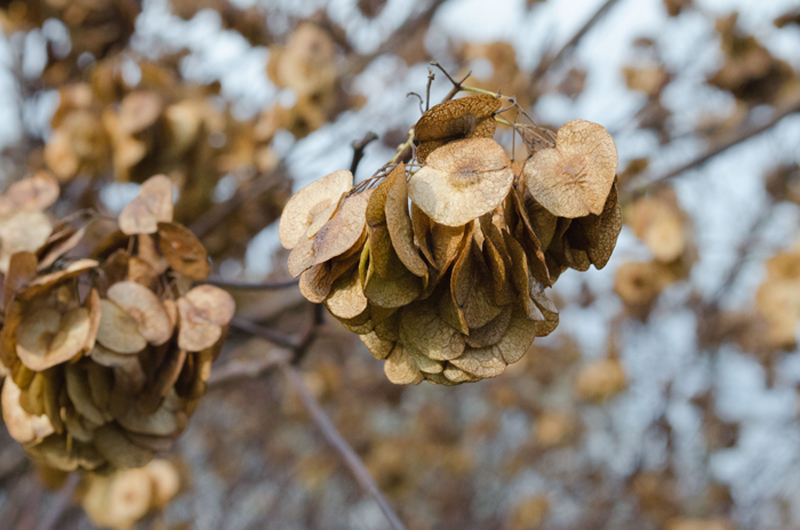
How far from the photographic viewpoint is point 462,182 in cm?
53

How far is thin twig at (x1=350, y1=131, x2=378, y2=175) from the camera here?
2.51 ft

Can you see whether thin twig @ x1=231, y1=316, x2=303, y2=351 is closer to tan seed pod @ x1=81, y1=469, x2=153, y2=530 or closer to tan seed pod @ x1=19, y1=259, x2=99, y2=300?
tan seed pod @ x1=19, y1=259, x2=99, y2=300

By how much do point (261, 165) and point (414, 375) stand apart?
5.89ft

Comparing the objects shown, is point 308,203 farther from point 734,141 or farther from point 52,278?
point 734,141

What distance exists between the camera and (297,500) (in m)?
5.49

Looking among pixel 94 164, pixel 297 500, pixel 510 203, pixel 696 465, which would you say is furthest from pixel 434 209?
pixel 297 500

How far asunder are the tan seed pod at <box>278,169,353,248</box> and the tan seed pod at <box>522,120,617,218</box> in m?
0.19

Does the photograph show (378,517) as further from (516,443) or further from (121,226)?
(121,226)

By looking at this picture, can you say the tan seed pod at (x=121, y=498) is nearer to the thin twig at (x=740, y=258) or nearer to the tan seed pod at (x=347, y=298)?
the tan seed pod at (x=347, y=298)

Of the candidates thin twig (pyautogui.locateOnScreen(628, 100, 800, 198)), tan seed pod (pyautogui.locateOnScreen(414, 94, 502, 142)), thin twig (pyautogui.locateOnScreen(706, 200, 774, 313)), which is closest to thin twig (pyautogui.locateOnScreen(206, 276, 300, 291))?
tan seed pod (pyautogui.locateOnScreen(414, 94, 502, 142))

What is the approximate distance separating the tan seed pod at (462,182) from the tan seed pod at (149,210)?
44 centimetres

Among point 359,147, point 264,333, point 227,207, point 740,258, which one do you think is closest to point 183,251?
point 359,147

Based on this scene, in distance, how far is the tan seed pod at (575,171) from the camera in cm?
55

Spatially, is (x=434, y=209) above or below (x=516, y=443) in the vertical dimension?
above
